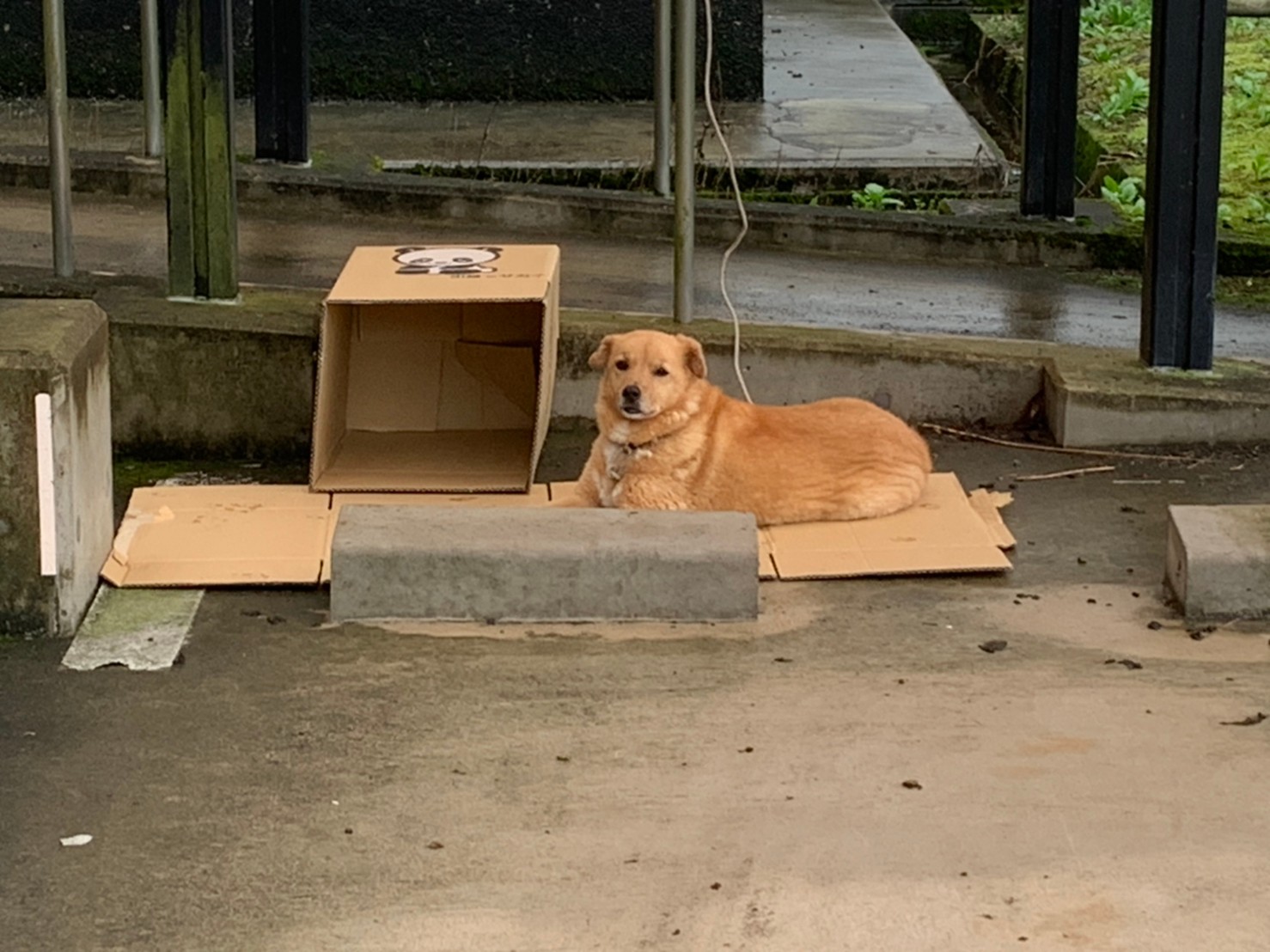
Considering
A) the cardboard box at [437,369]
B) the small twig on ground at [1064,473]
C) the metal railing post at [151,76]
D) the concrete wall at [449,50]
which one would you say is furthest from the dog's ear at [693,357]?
the concrete wall at [449,50]

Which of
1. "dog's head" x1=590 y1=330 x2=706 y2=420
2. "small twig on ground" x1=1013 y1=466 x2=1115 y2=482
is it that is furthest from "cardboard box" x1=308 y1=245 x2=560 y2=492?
"small twig on ground" x1=1013 y1=466 x2=1115 y2=482

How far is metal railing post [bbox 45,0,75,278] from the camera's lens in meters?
7.35

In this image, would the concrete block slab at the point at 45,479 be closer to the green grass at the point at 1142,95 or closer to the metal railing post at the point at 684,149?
the metal railing post at the point at 684,149

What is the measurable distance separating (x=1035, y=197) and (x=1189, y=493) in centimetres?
366

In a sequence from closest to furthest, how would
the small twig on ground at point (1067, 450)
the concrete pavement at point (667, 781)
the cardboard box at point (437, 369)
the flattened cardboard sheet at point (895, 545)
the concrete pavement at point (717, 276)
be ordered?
the concrete pavement at point (667, 781), the flattened cardboard sheet at point (895, 545), the cardboard box at point (437, 369), the small twig on ground at point (1067, 450), the concrete pavement at point (717, 276)

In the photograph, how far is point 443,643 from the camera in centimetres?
543

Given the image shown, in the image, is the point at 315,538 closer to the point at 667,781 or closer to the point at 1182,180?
the point at 667,781

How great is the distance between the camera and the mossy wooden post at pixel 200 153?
7.31 m

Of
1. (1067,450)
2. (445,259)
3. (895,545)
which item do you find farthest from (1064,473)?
(445,259)

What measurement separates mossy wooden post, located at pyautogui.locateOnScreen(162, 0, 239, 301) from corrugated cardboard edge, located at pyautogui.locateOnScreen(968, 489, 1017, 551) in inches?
111

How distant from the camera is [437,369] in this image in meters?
7.41

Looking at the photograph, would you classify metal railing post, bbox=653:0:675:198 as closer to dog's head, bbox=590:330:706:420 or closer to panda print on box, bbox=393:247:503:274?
panda print on box, bbox=393:247:503:274

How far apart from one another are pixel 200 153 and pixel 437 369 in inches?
45.3

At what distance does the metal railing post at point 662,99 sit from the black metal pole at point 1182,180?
3.30 meters
